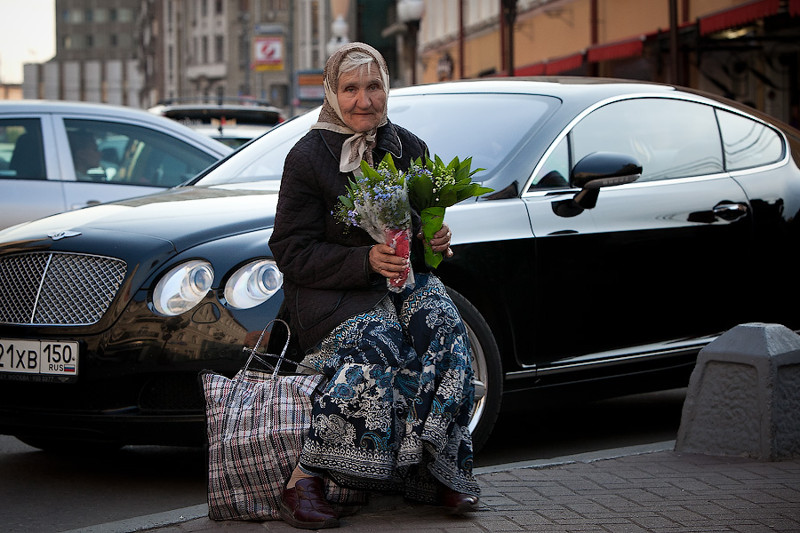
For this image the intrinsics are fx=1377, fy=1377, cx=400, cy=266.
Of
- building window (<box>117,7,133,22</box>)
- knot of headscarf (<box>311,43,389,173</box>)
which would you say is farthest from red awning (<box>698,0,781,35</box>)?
building window (<box>117,7,133,22</box>)

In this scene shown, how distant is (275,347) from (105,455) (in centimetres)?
177

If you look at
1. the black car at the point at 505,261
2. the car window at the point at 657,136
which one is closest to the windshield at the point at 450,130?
the black car at the point at 505,261

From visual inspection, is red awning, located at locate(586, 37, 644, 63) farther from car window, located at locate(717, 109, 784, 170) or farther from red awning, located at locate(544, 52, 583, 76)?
car window, located at locate(717, 109, 784, 170)

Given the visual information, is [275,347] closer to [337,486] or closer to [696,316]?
[337,486]

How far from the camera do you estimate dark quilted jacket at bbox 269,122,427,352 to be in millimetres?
4277

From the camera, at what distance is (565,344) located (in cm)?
579

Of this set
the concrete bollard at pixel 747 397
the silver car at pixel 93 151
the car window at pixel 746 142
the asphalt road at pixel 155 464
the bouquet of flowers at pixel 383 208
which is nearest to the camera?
the bouquet of flowers at pixel 383 208

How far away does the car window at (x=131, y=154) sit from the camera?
905 centimetres

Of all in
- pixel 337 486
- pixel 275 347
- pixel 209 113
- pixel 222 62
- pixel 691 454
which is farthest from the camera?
pixel 222 62

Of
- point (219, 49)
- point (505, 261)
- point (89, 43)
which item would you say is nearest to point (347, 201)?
point (505, 261)

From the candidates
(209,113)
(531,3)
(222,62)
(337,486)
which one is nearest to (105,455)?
(337,486)

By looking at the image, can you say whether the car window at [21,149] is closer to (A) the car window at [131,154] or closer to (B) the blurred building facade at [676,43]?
(A) the car window at [131,154]

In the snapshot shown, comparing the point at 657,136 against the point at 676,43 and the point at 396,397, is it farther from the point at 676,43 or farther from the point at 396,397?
the point at 676,43

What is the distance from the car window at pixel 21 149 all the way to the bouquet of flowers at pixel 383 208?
5194 mm
